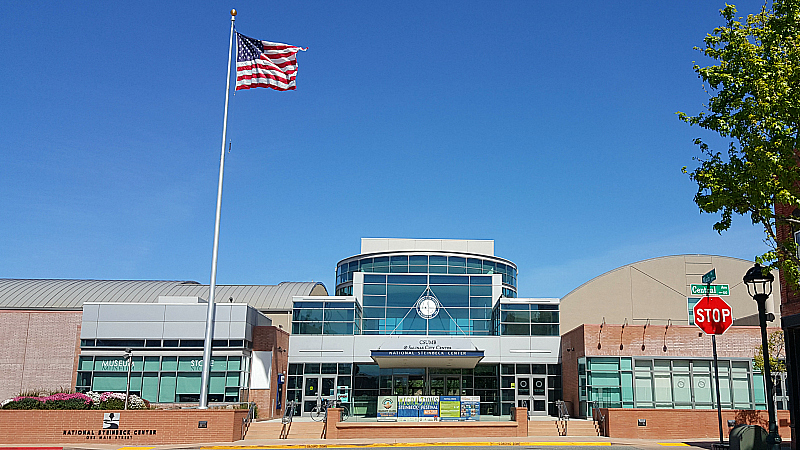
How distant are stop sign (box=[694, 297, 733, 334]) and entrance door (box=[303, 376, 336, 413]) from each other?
803 inches

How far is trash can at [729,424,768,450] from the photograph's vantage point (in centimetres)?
1767

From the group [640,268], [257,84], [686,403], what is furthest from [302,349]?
[640,268]

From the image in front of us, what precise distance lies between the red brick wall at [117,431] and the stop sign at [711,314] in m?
17.9

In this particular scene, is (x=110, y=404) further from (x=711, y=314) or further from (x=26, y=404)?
(x=711, y=314)

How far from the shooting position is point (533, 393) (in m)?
38.6

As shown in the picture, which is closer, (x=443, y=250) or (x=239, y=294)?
(x=443, y=250)

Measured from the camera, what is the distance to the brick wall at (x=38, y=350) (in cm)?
3422

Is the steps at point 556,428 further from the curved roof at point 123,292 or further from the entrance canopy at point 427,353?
the curved roof at point 123,292

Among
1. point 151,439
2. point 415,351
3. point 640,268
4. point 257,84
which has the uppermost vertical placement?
point 257,84

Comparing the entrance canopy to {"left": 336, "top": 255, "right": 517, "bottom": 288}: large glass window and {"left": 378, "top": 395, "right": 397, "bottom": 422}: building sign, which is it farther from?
{"left": 336, "top": 255, "right": 517, "bottom": 288}: large glass window

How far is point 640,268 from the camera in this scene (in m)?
48.9

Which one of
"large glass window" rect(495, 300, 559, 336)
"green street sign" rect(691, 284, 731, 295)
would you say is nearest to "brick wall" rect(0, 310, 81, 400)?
"large glass window" rect(495, 300, 559, 336)

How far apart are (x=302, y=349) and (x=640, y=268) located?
2501cm

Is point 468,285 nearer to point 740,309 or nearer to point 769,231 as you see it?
point 740,309
